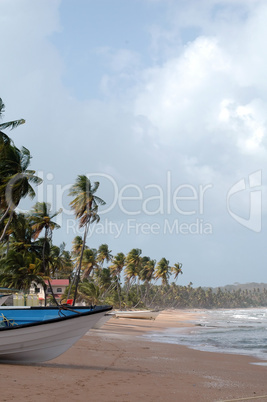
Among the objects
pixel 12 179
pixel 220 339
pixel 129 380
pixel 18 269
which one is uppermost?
pixel 12 179

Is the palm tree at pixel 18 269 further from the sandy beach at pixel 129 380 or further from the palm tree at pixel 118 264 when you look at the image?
the palm tree at pixel 118 264

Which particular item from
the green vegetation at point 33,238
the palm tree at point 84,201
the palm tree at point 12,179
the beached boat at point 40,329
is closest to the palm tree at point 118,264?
the green vegetation at point 33,238

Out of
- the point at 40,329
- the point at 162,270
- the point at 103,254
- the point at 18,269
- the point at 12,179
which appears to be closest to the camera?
the point at 40,329

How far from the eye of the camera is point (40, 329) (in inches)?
432

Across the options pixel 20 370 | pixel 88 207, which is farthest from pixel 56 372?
pixel 88 207

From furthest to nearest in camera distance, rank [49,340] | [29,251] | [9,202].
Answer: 1. [29,251]
2. [9,202]
3. [49,340]

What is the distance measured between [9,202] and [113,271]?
194ft

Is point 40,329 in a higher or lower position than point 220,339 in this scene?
higher

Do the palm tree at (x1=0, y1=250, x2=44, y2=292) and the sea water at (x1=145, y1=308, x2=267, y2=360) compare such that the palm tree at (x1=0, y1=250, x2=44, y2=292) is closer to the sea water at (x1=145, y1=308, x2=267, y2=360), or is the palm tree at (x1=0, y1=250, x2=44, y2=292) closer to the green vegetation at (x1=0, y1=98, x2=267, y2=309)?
the green vegetation at (x1=0, y1=98, x2=267, y2=309)

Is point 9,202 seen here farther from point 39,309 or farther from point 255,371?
point 255,371

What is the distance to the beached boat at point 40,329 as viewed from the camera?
11.0m

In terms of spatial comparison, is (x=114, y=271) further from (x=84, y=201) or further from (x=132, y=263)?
(x=84, y=201)

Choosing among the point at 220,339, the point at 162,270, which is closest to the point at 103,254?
the point at 162,270

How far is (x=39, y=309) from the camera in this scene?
11727mm
